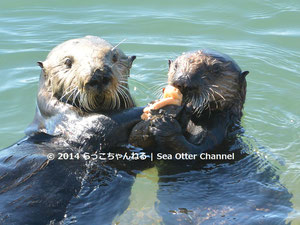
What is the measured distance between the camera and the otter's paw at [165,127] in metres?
5.24

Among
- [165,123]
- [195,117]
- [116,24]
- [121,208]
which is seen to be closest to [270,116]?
[195,117]

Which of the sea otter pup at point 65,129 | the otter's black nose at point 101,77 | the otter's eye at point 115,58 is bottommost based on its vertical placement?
the sea otter pup at point 65,129

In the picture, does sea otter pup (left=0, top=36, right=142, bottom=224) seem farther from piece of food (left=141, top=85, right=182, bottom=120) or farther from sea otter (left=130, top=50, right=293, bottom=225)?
sea otter (left=130, top=50, right=293, bottom=225)

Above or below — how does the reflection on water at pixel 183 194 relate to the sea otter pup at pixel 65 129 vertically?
below

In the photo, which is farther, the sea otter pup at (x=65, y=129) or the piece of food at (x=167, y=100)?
the piece of food at (x=167, y=100)

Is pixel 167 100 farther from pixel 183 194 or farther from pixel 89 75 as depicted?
pixel 183 194

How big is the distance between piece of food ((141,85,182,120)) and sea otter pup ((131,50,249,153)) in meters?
0.07

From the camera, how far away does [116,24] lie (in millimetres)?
10812

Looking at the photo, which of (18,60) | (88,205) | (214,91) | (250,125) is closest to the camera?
(88,205)

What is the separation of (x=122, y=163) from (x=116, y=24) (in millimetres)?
5925

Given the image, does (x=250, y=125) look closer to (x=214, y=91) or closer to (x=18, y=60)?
(x=214, y=91)

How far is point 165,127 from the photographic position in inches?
207

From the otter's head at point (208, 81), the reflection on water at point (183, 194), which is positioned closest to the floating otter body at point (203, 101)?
the otter's head at point (208, 81)

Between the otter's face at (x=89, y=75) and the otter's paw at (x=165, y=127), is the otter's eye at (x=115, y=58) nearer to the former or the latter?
the otter's face at (x=89, y=75)
